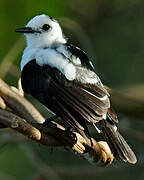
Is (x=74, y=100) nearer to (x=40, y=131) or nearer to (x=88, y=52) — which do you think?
(x=40, y=131)

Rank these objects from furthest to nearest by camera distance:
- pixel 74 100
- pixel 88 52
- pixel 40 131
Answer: pixel 88 52 < pixel 74 100 < pixel 40 131

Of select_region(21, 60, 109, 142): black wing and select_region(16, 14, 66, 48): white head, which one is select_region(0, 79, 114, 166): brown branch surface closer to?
select_region(21, 60, 109, 142): black wing

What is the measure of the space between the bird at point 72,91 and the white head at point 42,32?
0.18 m

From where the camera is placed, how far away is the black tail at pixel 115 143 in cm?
362

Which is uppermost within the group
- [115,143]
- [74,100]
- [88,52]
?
[74,100]

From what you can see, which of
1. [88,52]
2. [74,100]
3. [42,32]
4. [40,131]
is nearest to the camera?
[40,131]

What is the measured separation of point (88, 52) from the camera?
555 centimetres

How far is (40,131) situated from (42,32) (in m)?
1.33

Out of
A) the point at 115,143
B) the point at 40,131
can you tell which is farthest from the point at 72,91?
the point at 40,131

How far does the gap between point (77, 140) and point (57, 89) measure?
361 mm

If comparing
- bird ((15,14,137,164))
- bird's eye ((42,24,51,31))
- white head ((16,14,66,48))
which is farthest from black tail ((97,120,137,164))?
bird's eye ((42,24,51,31))

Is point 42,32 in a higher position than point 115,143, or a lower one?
higher

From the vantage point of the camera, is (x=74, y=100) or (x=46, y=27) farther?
(x=46, y=27)
